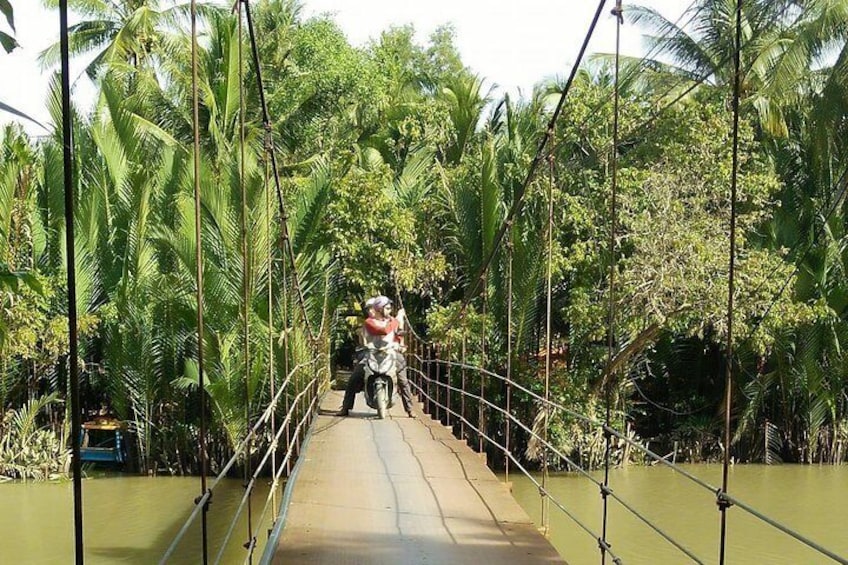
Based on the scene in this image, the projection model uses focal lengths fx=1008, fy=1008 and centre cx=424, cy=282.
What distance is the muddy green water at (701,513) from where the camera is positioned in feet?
31.9

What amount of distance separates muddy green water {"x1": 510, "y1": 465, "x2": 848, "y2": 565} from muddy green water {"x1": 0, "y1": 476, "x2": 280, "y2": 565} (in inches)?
135

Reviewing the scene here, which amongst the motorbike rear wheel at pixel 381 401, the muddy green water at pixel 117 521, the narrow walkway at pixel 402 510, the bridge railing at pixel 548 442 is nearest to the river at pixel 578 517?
the muddy green water at pixel 117 521

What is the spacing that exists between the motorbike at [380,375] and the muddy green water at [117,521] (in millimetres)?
1970

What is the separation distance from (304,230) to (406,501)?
7.21 m

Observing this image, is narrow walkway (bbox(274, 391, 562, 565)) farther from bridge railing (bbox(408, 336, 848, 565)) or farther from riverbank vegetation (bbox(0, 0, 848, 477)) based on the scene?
riverbank vegetation (bbox(0, 0, 848, 477))

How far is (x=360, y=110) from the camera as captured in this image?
19.2 m

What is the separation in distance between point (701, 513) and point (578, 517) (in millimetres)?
1434

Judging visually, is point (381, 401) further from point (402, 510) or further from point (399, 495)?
point (402, 510)

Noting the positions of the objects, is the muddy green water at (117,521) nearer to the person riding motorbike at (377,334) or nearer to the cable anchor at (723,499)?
the person riding motorbike at (377,334)

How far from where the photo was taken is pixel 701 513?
37.4 feet

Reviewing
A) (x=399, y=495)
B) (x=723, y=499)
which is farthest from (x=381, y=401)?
(x=723, y=499)

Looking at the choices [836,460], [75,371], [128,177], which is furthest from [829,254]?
[75,371]

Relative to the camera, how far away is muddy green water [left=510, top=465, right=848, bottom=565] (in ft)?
31.9

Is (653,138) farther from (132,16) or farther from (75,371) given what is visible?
(75,371)
